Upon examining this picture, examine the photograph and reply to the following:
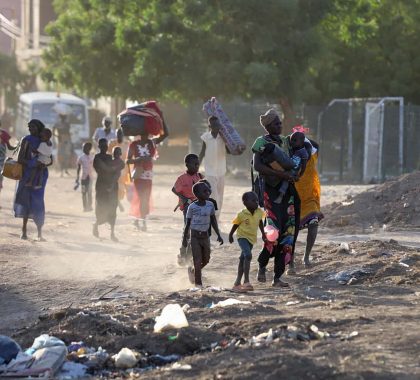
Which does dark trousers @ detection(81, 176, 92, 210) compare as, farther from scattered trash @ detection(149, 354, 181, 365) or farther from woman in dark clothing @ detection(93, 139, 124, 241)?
scattered trash @ detection(149, 354, 181, 365)

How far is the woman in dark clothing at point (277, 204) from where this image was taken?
1034 cm

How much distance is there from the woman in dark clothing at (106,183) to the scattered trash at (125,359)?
784cm

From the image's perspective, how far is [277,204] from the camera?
10.4m

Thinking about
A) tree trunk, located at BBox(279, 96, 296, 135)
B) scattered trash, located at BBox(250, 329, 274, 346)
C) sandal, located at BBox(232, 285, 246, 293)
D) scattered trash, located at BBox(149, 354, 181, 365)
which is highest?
tree trunk, located at BBox(279, 96, 296, 135)

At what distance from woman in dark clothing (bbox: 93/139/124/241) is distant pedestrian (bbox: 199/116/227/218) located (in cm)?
138

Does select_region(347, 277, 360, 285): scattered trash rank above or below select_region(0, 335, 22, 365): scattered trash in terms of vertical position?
above

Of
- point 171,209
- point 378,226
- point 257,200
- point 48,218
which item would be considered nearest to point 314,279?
point 257,200

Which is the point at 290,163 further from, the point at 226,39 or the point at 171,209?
the point at 226,39

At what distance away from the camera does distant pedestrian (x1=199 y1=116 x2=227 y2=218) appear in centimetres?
1416

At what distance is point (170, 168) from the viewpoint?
119 ft

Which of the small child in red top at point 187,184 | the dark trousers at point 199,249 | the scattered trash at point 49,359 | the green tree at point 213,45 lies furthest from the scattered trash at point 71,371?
the green tree at point 213,45

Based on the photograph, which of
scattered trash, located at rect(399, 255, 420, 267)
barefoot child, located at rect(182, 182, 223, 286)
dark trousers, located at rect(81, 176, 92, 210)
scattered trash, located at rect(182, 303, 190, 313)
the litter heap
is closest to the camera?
scattered trash, located at rect(182, 303, 190, 313)

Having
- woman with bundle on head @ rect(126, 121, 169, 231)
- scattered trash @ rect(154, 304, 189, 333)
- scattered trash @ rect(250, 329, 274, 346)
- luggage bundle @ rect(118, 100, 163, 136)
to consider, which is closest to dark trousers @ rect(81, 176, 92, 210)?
woman with bundle on head @ rect(126, 121, 169, 231)

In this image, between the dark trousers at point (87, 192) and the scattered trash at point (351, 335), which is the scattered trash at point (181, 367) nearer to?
the scattered trash at point (351, 335)
